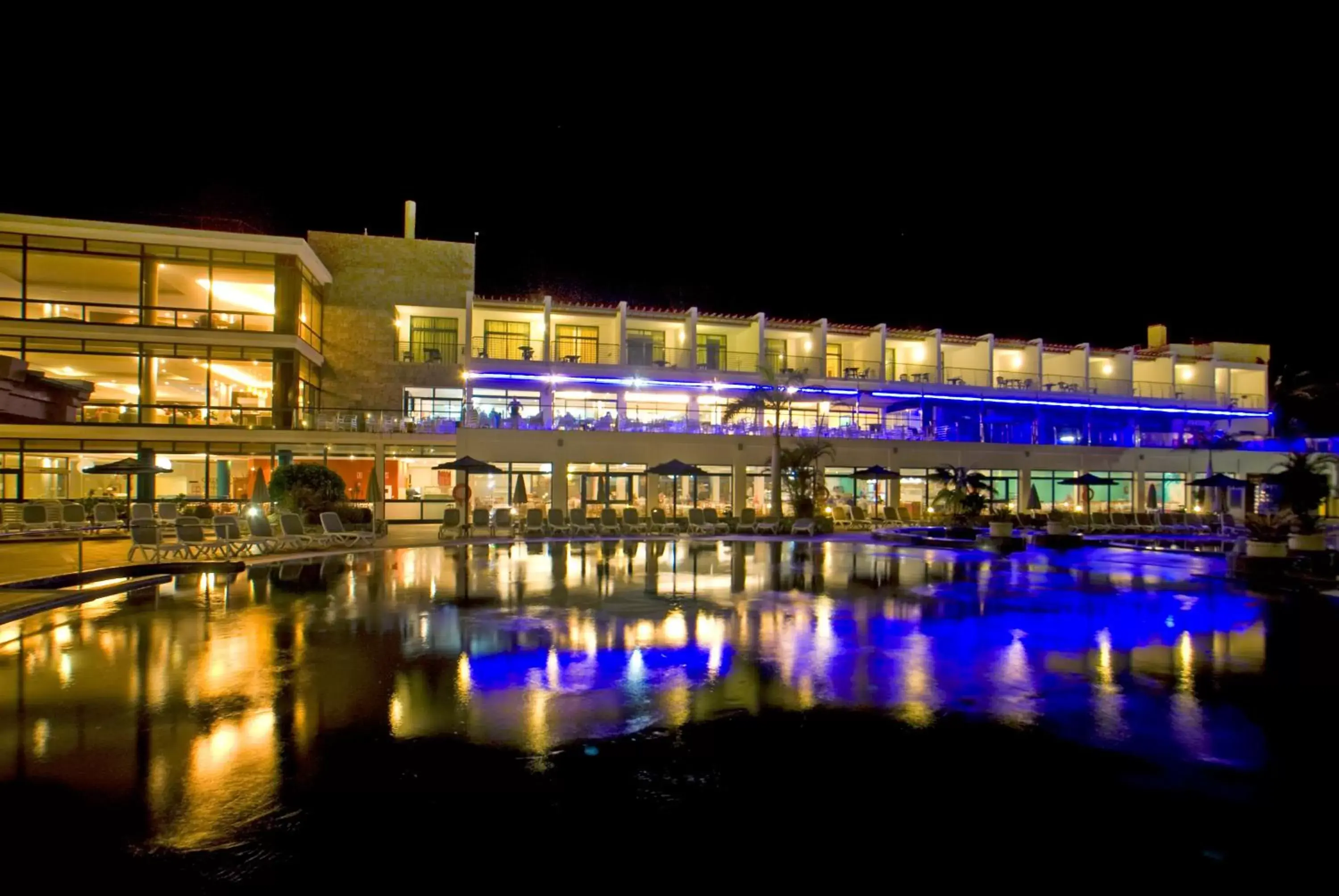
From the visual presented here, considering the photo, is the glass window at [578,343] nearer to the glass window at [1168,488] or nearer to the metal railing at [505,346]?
the metal railing at [505,346]

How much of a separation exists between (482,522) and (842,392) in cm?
1803

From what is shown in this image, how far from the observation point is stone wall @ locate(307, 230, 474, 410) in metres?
32.7

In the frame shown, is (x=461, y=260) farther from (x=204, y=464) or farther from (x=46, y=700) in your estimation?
(x=46, y=700)

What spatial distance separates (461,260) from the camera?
34.2 m

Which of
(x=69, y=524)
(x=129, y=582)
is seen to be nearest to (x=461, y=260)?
(x=69, y=524)

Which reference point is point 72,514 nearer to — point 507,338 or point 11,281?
point 11,281

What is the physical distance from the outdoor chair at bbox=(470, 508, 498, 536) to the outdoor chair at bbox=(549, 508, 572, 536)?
1824 mm

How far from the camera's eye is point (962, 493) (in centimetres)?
2530

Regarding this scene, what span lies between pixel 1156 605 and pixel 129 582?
1682 cm

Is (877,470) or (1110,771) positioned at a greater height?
(877,470)

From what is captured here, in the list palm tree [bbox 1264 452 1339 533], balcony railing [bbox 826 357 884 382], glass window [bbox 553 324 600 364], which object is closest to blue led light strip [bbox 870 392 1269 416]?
balcony railing [bbox 826 357 884 382]

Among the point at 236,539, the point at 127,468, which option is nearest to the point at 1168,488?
the point at 236,539

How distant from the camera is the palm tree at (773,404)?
1095 inches

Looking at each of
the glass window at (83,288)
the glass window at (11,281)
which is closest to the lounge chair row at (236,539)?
the glass window at (83,288)
